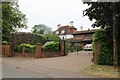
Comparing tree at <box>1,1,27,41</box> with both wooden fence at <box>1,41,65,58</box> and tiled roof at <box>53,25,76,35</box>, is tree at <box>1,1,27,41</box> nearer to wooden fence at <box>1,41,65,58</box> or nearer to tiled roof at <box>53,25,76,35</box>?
wooden fence at <box>1,41,65,58</box>

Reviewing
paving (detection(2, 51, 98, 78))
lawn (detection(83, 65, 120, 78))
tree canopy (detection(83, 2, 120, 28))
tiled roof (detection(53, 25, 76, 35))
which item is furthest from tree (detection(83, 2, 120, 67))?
tiled roof (detection(53, 25, 76, 35))

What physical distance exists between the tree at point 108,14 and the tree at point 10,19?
77.6ft

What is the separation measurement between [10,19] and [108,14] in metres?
28.4

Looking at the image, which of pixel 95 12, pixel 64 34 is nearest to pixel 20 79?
pixel 95 12

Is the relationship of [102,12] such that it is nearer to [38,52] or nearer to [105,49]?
[105,49]

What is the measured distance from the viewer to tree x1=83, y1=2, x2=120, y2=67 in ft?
63.4

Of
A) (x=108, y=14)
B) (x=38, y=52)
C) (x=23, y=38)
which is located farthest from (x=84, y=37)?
(x=108, y=14)

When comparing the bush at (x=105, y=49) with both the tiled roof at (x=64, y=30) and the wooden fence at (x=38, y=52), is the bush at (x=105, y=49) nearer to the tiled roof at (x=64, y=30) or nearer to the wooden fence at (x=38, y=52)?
the wooden fence at (x=38, y=52)

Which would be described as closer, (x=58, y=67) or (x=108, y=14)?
(x=108, y=14)

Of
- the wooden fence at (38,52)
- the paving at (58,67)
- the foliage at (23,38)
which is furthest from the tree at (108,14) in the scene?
the foliage at (23,38)

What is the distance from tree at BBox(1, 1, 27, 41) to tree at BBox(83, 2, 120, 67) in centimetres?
2364

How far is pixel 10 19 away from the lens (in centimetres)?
4544

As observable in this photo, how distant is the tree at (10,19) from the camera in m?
42.3

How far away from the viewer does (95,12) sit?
19.9 m
